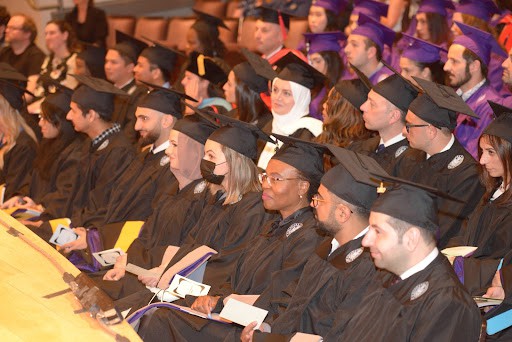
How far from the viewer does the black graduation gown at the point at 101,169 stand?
24.8 feet

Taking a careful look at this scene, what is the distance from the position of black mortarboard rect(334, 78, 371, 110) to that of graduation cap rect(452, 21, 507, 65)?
959 mm

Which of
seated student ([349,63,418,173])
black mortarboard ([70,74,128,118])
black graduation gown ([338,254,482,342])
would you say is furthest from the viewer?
black mortarboard ([70,74,128,118])

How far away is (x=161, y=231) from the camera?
6.46 m

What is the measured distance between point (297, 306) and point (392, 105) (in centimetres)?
199

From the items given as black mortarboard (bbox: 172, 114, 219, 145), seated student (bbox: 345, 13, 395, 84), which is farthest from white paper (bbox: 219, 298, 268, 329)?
seated student (bbox: 345, 13, 395, 84)

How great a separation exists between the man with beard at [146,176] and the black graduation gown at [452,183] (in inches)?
73.9

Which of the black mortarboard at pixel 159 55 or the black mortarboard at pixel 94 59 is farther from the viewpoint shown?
the black mortarboard at pixel 94 59

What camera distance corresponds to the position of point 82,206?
7.76 metres

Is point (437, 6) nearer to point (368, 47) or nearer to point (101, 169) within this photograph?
point (368, 47)

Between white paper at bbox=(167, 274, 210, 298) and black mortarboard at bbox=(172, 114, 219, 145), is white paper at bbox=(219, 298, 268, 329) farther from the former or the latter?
black mortarboard at bbox=(172, 114, 219, 145)

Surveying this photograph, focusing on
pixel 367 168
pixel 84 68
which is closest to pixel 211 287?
pixel 367 168

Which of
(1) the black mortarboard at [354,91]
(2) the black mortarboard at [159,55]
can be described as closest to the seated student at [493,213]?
(1) the black mortarboard at [354,91]

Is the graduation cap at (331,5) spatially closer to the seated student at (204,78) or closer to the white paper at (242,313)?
the seated student at (204,78)

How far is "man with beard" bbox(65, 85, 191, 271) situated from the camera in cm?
707
